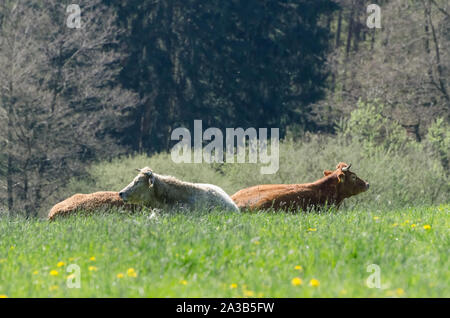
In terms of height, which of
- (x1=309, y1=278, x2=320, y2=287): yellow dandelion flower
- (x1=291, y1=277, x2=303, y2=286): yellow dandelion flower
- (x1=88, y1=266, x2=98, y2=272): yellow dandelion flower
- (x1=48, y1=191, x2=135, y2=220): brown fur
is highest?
(x1=309, y1=278, x2=320, y2=287): yellow dandelion flower

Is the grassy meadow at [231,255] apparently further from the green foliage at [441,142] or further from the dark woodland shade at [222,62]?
the dark woodland shade at [222,62]

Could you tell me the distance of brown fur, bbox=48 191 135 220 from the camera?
1444 cm

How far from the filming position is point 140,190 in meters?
14.0

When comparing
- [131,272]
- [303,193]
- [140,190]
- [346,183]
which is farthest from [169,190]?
[131,272]

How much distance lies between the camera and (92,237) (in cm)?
912

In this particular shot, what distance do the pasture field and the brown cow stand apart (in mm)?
4623

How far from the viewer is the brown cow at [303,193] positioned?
15.1 metres

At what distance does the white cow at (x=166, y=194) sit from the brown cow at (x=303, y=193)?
797mm

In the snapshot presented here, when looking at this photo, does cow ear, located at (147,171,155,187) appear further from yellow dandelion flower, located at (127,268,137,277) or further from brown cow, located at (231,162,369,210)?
yellow dandelion flower, located at (127,268,137,277)

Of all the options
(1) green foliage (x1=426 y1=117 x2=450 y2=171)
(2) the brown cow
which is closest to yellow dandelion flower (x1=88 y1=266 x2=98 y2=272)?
(2) the brown cow

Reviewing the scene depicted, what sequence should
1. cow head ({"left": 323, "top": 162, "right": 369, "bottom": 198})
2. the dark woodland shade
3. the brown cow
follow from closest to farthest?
the brown cow < cow head ({"left": 323, "top": 162, "right": 369, "bottom": 198}) < the dark woodland shade

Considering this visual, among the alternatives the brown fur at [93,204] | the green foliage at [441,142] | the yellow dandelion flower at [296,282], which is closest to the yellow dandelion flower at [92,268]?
the yellow dandelion flower at [296,282]
